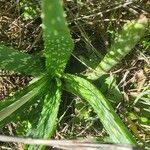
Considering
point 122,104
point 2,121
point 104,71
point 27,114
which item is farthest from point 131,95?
point 2,121

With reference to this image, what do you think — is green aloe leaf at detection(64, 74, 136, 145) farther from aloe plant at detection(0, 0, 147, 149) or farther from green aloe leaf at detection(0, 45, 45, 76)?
green aloe leaf at detection(0, 45, 45, 76)

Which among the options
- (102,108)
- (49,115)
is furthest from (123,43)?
(49,115)

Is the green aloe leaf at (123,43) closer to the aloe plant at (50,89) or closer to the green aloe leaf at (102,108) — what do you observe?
the aloe plant at (50,89)

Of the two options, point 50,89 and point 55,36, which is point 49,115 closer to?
point 50,89

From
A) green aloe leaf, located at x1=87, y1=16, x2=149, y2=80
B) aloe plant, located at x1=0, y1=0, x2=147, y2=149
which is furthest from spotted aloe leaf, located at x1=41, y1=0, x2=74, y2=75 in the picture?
green aloe leaf, located at x1=87, y1=16, x2=149, y2=80

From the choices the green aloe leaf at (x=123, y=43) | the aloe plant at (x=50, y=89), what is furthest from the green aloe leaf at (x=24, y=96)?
the green aloe leaf at (x=123, y=43)

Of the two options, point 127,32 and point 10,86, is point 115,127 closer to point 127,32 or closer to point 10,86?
point 127,32
